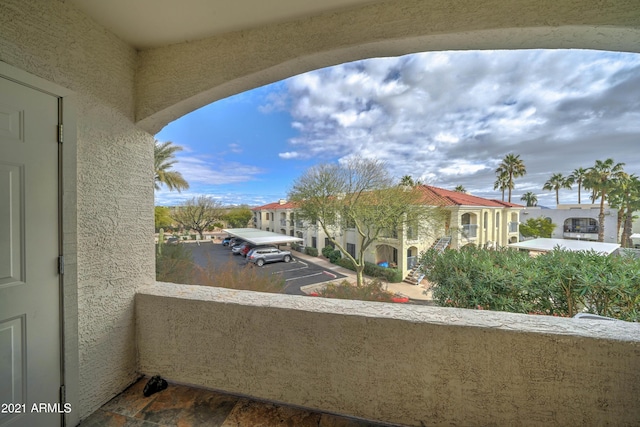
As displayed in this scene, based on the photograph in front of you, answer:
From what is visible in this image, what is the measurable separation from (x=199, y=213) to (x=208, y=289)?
740 centimetres

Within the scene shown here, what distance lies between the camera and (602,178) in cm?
530

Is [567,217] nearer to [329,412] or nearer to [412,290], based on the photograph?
[412,290]

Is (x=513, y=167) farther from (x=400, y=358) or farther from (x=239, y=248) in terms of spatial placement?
(x=400, y=358)

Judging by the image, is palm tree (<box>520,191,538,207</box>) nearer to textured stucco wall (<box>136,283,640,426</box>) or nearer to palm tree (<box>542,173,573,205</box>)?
palm tree (<box>542,173,573,205</box>)

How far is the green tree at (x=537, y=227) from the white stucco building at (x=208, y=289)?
26.1 ft

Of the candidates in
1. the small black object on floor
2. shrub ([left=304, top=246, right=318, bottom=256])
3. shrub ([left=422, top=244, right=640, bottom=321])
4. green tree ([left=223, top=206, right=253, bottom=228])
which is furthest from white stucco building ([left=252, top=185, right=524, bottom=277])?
the small black object on floor

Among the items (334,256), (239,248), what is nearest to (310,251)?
(334,256)

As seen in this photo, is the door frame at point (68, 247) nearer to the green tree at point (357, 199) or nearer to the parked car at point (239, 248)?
the parked car at point (239, 248)

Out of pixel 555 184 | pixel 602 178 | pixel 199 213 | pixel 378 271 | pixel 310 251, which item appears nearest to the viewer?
pixel 602 178

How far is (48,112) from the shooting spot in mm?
1104

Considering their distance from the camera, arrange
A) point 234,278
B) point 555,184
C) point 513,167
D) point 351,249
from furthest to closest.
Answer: point 513,167 < point 351,249 < point 555,184 < point 234,278

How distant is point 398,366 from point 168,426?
1396mm

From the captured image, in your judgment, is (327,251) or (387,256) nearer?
(387,256)

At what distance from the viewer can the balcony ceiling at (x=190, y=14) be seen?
1169mm
